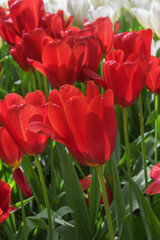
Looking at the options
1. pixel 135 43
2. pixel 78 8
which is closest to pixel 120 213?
pixel 135 43

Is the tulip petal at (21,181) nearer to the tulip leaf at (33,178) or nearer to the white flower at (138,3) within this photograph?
the tulip leaf at (33,178)

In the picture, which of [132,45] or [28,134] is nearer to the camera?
[28,134]

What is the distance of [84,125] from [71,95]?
0.06 metres

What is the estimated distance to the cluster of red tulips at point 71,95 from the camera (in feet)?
1.87

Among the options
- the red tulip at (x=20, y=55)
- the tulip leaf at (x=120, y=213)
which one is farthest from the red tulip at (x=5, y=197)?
the red tulip at (x=20, y=55)

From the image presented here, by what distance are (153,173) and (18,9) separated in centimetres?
63

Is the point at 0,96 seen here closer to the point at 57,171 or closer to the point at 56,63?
the point at 57,171

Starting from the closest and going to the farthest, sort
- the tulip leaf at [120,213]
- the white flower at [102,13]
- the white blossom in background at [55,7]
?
the tulip leaf at [120,213] → the white flower at [102,13] → the white blossom in background at [55,7]

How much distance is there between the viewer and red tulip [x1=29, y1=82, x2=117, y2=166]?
22.1 inches

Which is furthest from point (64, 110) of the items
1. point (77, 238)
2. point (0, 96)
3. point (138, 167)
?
point (0, 96)

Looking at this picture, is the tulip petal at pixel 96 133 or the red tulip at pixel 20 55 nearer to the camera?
the tulip petal at pixel 96 133

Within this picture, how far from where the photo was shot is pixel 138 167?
124cm

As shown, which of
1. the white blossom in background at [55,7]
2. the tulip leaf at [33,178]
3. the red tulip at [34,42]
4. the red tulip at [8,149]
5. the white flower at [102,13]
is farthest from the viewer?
the white blossom in background at [55,7]

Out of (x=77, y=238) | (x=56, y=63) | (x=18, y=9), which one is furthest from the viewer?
(x=18, y=9)
